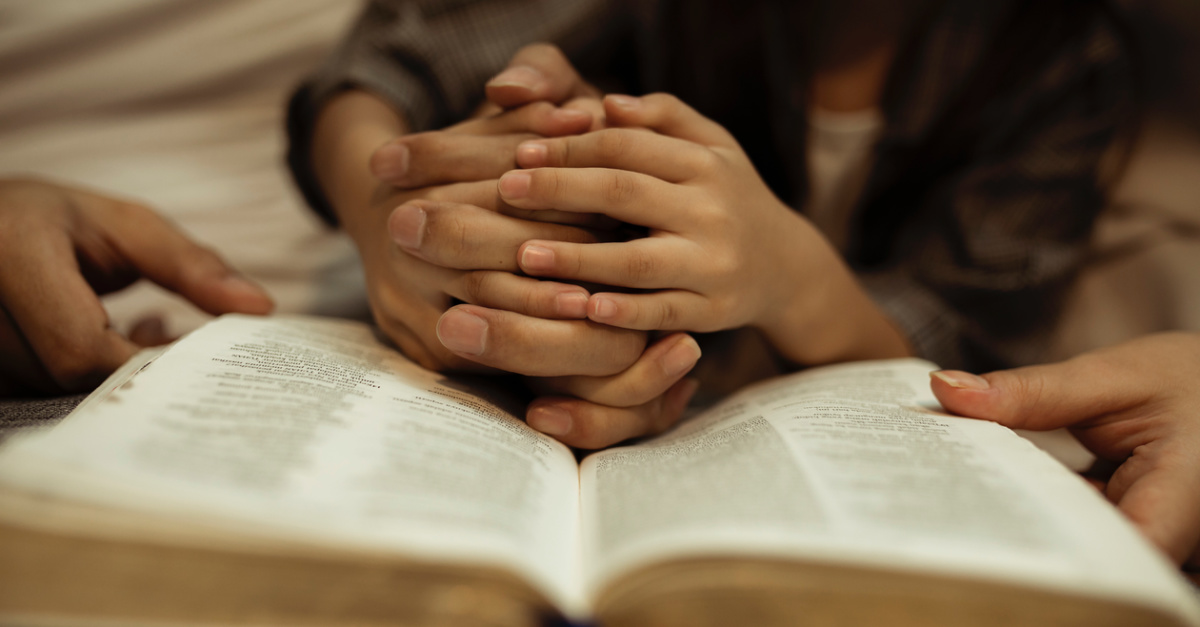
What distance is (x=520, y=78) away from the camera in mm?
482

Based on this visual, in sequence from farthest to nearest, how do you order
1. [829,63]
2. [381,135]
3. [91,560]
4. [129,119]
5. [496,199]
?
[129,119]
[829,63]
[381,135]
[496,199]
[91,560]

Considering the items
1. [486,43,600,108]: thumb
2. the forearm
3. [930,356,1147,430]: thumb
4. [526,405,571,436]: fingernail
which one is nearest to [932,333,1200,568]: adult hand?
[930,356,1147,430]: thumb

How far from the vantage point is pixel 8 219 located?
1.52ft

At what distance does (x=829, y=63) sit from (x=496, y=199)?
24.6 inches

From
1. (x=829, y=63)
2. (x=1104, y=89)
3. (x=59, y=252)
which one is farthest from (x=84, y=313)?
(x=1104, y=89)

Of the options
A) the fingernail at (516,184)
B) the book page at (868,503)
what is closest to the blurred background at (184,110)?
the fingernail at (516,184)

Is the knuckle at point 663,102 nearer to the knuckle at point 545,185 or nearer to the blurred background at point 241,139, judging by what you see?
the knuckle at point 545,185

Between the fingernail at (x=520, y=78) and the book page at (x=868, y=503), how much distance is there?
0.29m

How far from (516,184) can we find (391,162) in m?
0.12

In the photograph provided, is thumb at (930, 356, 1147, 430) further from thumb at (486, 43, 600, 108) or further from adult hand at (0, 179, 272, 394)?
adult hand at (0, 179, 272, 394)

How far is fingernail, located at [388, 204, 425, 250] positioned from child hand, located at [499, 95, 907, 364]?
0.19 feet

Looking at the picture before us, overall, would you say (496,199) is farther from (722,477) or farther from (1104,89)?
(1104,89)

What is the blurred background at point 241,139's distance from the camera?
74 centimetres

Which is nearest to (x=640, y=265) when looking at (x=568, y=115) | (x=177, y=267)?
(x=568, y=115)
